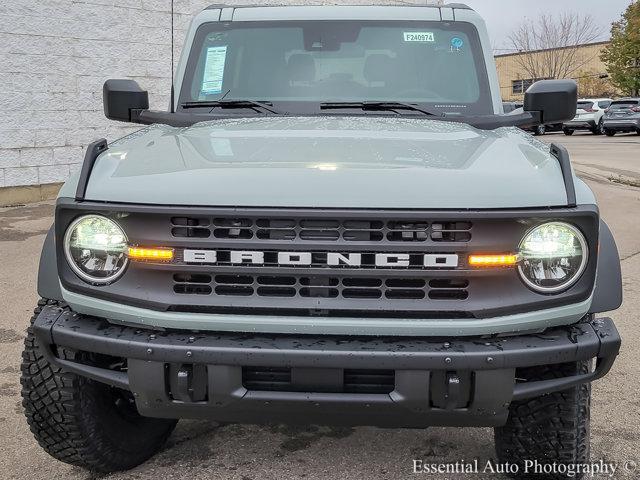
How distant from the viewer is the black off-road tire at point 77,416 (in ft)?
8.15

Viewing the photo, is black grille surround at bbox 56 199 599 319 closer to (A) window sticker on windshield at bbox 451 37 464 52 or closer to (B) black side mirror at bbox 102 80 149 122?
(B) black side mirror at bbox 102 80 149 122

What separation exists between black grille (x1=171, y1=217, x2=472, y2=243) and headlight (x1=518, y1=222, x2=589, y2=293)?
21cm

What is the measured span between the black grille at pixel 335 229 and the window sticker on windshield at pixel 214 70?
1602mm

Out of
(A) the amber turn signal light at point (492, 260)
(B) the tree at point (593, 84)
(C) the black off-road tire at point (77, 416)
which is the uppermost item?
(B) the tree at point (593, 84)

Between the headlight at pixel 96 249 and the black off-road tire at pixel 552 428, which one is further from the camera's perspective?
the black off-road tire at pixel 552 428

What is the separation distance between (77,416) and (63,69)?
7.81m

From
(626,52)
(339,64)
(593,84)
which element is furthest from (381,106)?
(593,84)

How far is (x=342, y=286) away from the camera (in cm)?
212

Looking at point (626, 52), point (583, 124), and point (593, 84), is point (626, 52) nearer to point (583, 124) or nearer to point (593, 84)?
point (593, 84)

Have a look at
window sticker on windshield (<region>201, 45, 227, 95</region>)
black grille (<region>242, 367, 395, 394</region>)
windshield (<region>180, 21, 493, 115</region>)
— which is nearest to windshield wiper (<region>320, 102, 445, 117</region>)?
windshield (<region>180, 21, 493, 115</region>)

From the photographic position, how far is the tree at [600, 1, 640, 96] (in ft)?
144

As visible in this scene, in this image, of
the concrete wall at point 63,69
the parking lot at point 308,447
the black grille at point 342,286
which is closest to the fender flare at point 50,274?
the black grille at point 342,286

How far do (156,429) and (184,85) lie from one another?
175cm

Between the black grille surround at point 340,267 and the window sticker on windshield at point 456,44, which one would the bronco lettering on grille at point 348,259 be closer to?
the black grille surround at point 340,267
